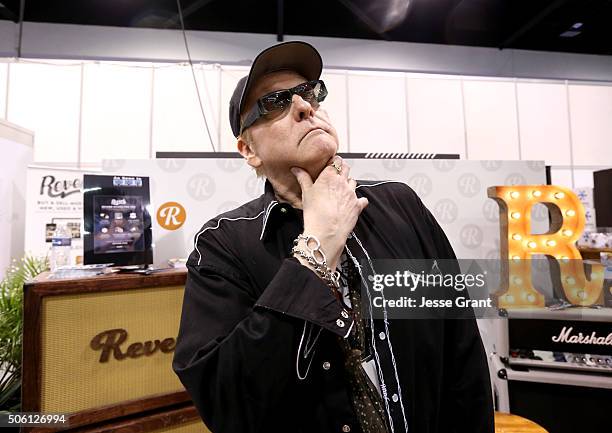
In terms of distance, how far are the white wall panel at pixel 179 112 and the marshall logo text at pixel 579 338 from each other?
371 cm

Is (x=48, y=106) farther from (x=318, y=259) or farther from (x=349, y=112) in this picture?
(x=318, y=259)

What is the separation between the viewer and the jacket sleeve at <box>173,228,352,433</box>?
2.23ft

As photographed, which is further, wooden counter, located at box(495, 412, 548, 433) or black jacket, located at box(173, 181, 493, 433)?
wooden counter, located at box(495, 412, 548, 433)

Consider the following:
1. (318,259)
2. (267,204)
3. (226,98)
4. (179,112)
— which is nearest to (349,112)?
(226,98)

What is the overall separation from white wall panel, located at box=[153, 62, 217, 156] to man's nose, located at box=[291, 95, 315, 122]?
10.7ft

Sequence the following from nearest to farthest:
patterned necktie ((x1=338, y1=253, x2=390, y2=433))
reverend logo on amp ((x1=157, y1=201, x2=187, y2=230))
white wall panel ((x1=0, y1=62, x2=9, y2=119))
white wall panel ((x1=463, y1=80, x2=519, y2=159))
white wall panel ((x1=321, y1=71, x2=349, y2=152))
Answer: patterned necktie ((x1=338, y1=253, x2=390, y2=433)), reverend logo on amp ((x1=157, y1=201, x2=187, y2=230)), white wall panel ((x1=0, y1=62, x2=9, y2=119)), white wall panel ((x1=321, y1=71, x2=349, y2=152)), white wall panel ((x1=463, y1=80, x2=519, y2=159))

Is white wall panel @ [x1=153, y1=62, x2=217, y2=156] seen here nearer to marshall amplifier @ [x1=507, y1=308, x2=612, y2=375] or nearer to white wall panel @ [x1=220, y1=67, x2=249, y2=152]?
white wall panel @ [x1=220, y1=67, x2=249, y2=152]

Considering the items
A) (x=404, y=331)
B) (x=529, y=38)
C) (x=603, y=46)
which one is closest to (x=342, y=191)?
(x=404, y=331)

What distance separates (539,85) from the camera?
13.8ft

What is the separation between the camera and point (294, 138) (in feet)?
2.98

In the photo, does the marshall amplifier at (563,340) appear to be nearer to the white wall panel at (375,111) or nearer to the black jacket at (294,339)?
the black jacket at (294,339)

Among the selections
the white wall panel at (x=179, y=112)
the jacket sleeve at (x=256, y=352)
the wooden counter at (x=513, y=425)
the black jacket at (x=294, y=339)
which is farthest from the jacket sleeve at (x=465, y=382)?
the white wall panel at (x=179, y=112)

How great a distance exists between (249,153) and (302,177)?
0.79 ft

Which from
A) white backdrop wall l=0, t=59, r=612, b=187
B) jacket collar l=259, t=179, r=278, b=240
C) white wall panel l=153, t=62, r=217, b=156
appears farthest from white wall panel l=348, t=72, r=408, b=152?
jacket collar l=259, t=179, r=278, b=240
